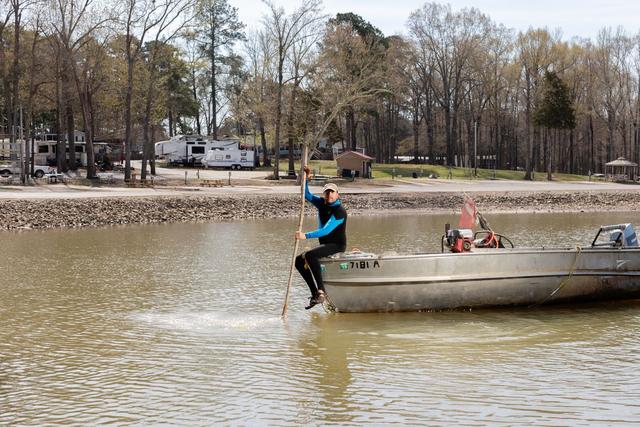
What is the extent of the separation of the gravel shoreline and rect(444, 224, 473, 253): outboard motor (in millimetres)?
24976

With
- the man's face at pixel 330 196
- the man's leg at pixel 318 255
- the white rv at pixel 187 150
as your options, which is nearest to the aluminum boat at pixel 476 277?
the man's leg at pixel 318 255

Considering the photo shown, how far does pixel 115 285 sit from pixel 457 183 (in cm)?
4957

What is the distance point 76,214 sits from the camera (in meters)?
38.6

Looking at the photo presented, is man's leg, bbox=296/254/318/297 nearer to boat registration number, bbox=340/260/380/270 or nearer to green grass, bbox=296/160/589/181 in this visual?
boat registration number, bbox=340/260/380/270

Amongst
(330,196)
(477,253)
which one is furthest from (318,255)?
(477,253)

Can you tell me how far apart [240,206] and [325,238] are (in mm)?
30246

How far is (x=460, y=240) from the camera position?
15.5 m

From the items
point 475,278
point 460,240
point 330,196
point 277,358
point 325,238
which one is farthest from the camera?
point 460,240

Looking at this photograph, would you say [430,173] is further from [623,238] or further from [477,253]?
[477,253]

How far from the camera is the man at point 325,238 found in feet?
47.6

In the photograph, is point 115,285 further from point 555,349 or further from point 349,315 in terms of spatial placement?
point 555,349

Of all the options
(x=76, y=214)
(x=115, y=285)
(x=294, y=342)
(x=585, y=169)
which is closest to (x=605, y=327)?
(x=294, y=342)

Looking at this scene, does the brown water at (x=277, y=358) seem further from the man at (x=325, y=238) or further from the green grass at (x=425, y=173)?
the green grass at (x=425, y=173)

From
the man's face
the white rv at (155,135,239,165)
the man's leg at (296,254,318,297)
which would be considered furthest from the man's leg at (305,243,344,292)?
the white rv at (155,135,239,165)
